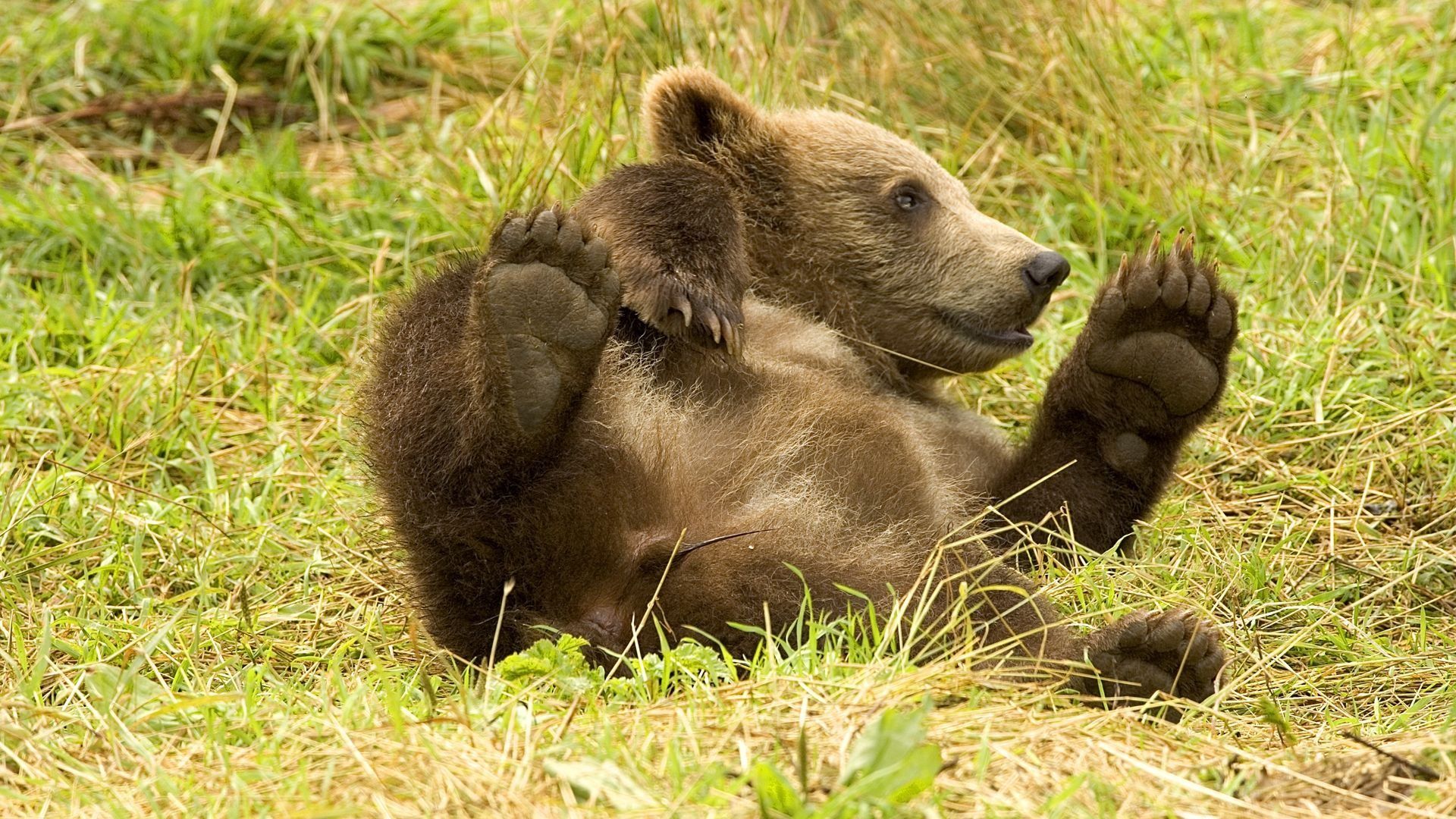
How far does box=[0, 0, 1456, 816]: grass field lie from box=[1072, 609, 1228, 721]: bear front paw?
4.5 inches

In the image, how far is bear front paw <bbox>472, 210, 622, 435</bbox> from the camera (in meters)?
3.43

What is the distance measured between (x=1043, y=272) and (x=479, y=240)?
2.20m

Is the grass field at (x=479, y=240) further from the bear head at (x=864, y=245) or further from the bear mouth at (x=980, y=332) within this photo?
the bear head at (x=864, y=245)

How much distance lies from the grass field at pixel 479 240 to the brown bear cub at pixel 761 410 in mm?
216

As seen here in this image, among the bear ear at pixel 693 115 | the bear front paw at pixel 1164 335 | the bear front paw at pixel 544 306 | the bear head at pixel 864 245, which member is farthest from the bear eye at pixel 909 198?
the bear front paw at pixel 544 306

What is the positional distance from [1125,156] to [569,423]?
3.62 metres

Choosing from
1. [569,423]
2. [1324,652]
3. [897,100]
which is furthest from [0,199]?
[1324,652]

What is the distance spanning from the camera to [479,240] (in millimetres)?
5957

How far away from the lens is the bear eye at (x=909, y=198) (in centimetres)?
499

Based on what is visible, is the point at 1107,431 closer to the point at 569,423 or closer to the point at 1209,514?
the point at 1209,514

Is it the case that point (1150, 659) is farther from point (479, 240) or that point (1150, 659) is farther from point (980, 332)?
point (479, 240)

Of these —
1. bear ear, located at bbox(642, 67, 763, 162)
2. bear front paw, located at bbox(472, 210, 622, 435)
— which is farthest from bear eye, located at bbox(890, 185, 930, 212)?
bear front paw, located at bbox(472, 210, 622, 435)

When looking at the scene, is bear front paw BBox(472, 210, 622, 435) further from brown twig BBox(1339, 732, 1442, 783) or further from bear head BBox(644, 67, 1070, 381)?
brown twig BBox(1339, 732, 1442, 783)

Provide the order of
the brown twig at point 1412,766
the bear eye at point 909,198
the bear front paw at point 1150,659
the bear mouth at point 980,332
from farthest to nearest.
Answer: the bear eye at point 909,198 → the bear mouth at point 980,332 → the bear front paw at point 1150,659 → the brown twig at point 1412,766
